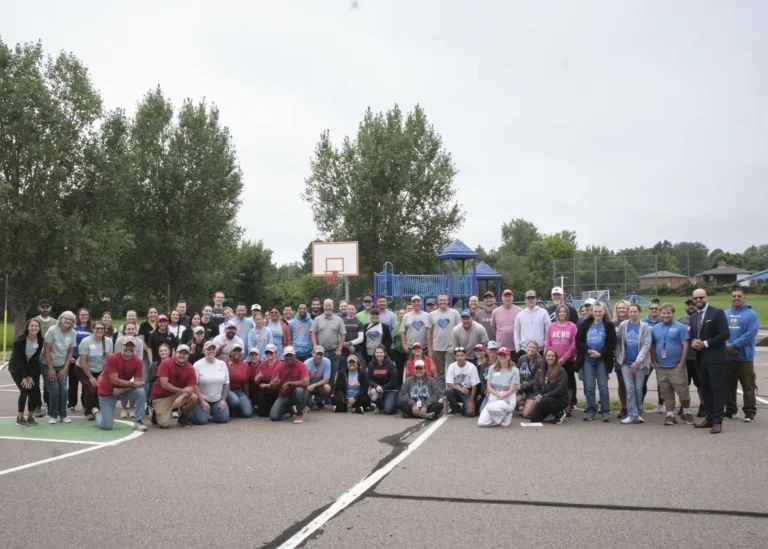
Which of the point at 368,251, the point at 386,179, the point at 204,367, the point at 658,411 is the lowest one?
the point at 658,411

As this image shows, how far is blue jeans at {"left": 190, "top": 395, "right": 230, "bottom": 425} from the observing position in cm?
1060

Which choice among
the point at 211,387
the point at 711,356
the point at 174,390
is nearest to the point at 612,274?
the point at 711,356

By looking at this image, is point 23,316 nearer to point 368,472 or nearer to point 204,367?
point 204,367

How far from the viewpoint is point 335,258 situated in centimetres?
2733

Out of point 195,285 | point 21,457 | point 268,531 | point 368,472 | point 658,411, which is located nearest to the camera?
point 268,531

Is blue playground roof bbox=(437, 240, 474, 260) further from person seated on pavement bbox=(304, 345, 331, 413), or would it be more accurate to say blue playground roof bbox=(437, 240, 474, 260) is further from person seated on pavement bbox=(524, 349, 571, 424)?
person seated on pavement bbox=(524, 349, 571, 424)

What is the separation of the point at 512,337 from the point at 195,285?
35.0 metres

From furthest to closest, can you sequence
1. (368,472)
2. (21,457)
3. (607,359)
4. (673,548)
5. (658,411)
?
(658,411) < (607,359) < (21,457) < (368,472) < (673,548)

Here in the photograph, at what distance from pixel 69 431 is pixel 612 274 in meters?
43.6

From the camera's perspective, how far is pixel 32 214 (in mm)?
30812

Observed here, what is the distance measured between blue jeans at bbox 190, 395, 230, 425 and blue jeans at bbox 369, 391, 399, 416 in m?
2.50

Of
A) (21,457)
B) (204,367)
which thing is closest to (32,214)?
(204,367)

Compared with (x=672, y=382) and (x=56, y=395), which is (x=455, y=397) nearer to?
(x=672, y=382)

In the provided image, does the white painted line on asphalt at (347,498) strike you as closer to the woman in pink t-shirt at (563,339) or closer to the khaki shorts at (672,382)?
the woman in pink t-shirt at (563,339)
